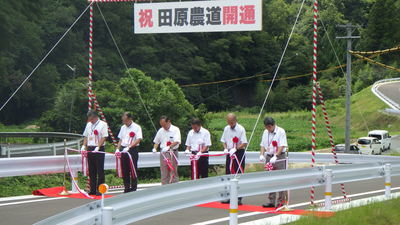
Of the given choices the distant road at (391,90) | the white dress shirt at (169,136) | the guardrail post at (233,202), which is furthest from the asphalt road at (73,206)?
the distant road at (391,90)

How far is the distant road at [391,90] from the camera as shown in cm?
6868

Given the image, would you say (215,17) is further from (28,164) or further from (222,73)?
(222,73)

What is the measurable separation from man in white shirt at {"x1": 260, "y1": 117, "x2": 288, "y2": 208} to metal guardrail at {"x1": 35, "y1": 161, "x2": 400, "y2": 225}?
0.74 m

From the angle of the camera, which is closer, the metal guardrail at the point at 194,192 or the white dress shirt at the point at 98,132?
the metal guardrail at the point at 194,192

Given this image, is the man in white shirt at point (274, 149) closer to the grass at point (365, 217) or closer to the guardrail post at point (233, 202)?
the grass at point (365, 217)

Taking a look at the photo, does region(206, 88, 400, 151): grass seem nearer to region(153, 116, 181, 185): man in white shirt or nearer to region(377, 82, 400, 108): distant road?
region(377, 82, 400, 108): distant road

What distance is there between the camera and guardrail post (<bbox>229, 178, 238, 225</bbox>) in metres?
9.05

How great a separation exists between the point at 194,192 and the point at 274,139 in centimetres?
353

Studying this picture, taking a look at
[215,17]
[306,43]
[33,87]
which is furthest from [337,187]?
[306,43]

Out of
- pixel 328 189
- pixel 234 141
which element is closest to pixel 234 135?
pixel 234 141

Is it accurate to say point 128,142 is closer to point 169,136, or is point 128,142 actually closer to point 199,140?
point 169,136

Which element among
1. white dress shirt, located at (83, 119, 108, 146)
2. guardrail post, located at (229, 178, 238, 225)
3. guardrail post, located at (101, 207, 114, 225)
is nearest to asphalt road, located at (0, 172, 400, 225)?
white dress shirt, located at (83, 119, 108, 146)

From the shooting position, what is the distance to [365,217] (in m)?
10.3

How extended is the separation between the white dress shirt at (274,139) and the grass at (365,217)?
187cm
